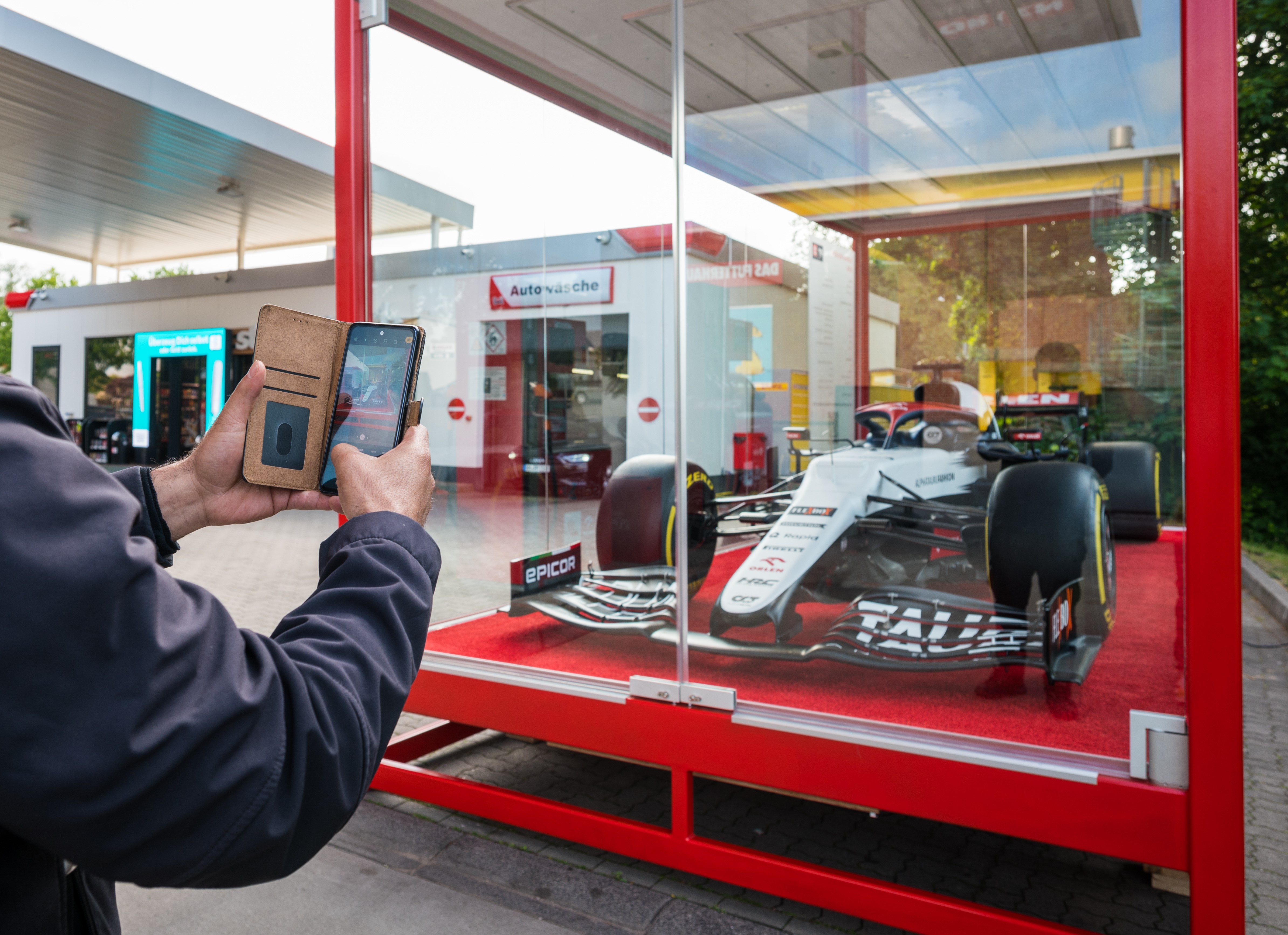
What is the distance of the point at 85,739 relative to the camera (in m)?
0.52

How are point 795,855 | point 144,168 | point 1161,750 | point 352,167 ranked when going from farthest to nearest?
point 144,168 < point 352,167 < point 795,855 < point 1161,750

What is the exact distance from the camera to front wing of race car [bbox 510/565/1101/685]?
2734 millimetres

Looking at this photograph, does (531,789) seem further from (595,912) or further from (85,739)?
(85,739)

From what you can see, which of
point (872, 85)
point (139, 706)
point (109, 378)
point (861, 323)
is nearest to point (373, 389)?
point (139, 706)

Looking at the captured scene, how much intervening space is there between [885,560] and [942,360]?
3198 millimetres

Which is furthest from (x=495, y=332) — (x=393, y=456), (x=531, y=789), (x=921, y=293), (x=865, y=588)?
(x=921, y=293)

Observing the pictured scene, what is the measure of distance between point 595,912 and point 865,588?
2165 millimetres

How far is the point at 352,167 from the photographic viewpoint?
3.00 meters

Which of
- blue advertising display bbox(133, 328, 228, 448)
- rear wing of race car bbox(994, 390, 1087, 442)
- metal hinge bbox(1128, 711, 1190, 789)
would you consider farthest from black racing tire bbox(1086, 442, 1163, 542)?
blue advertising display bbox(133, 328, 228, 448)

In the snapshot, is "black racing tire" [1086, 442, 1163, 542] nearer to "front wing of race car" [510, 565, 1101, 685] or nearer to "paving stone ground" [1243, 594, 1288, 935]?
"paving stone ground" [1243, 594, 1288, 935]

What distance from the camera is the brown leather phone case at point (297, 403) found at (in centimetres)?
99

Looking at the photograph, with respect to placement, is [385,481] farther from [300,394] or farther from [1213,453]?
[1213,453]

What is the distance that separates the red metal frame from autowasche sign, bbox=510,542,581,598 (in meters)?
0.64

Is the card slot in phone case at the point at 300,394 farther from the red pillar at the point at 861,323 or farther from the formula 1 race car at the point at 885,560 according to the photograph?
the red pillar at the point at 861,323
